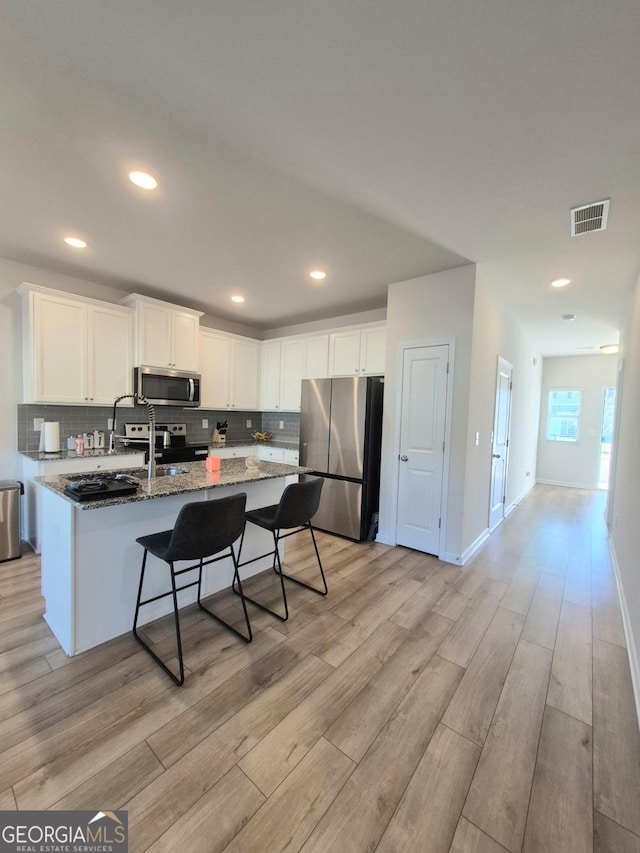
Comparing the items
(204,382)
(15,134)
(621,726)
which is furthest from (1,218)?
(621,726)

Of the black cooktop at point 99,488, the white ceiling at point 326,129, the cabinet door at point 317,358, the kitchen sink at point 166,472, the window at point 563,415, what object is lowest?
the kitchen sink at point 166,472

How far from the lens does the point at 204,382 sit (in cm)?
481

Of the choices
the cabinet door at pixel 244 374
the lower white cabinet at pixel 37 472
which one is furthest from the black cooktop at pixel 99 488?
the cabinet door at pixel 244 374

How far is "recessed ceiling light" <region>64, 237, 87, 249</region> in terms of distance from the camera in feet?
9.39

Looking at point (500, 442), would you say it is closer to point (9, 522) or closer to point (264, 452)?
Result: point (264, 452)

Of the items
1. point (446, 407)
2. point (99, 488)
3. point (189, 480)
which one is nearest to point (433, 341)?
point (446, 407)

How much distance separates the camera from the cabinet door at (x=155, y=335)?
396 cm

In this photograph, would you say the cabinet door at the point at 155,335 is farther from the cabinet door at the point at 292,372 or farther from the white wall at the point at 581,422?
the white wall at the point at 581,422

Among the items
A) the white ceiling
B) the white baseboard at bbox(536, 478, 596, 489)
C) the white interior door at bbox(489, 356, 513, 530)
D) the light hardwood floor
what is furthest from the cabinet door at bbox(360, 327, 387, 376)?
the white baseboard at bbox(536, 478, 596, 489)

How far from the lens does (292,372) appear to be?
5.08 m

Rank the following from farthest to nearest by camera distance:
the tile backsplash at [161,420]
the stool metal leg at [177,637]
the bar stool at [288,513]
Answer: the tile backsplash at [161,420], the bar stool at [288,513], the stool metal leg at [177,637]

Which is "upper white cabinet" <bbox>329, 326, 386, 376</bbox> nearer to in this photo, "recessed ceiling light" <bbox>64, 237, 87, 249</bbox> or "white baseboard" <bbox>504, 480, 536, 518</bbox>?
"recessed ceiling light" <bbox>64, 237, 87, 249</bbox>

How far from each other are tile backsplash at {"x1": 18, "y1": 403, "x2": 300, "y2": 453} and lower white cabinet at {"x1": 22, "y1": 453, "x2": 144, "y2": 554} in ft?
1.17

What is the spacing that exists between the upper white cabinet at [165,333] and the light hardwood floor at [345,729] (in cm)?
255
